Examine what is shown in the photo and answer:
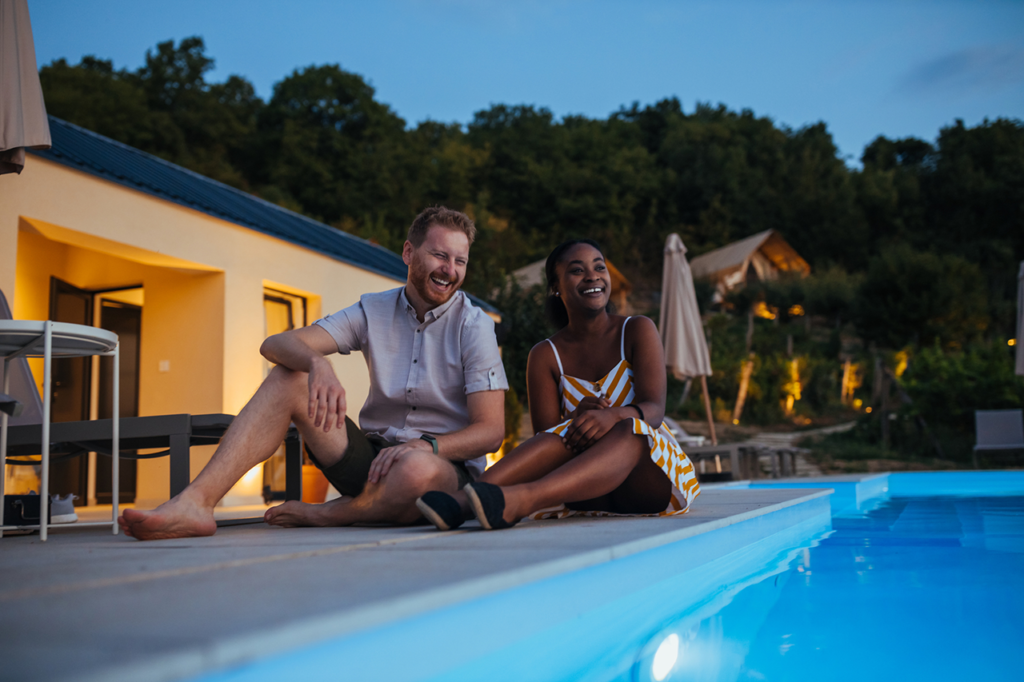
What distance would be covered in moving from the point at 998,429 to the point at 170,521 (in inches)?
468

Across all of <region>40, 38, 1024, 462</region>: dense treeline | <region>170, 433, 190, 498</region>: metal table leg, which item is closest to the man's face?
<region>170, 433, 190, 498</region>: metal table leg

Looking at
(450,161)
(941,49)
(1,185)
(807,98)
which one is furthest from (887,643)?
(807,98)

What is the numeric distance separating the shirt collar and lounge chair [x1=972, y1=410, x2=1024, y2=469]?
10.5 metres

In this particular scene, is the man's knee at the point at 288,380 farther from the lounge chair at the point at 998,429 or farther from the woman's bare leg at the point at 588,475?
the lounge chair at the point at 998,429

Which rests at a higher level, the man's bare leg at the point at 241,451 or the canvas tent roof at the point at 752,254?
the canvas tent roof at the point at 752,254

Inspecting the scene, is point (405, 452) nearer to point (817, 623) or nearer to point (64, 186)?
point (817, 623)

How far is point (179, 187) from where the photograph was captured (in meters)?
8.11

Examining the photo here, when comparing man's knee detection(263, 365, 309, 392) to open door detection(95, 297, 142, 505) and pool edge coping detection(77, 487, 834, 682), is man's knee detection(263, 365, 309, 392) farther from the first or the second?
open door detection(95, 297, 142, 505)

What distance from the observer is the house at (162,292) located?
23.2ft

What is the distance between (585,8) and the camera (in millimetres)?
39719

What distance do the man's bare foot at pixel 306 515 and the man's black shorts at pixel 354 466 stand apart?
2.6 inches

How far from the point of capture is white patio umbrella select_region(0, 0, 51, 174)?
3.12m

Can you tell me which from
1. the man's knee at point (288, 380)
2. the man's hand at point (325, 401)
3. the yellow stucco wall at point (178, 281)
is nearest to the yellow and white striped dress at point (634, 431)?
the man's hand at point (325, 401)

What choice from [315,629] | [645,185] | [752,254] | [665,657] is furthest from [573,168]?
[315,629]
